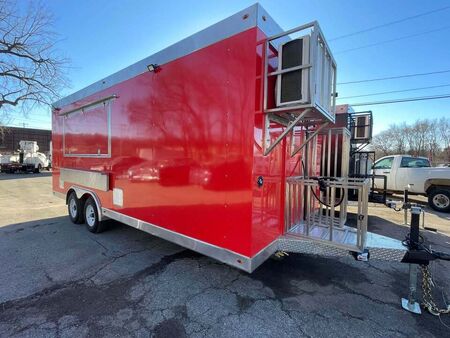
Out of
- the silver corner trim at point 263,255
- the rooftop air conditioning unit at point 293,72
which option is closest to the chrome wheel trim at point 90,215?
the silver corner trim at point 263,255

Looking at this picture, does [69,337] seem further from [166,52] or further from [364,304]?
[166,52]

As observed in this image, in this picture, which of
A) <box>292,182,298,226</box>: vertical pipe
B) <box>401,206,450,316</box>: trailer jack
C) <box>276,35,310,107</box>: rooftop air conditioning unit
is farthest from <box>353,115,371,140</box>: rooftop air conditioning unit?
<box>276,35,310,107</box>: rooftop air conditioning unit

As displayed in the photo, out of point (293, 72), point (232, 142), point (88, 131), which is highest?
point (293, 72)

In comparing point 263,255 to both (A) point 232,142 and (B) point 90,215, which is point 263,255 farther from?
(B) point 90,215

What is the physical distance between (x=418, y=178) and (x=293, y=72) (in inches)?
364

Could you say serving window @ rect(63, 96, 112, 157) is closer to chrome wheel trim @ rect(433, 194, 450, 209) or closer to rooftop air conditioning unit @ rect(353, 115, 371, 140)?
rooftop air conditioning unit @ rect(353, 115, 371, 140)

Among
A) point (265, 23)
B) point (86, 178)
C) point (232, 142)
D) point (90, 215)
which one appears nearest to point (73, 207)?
point (90, 215)

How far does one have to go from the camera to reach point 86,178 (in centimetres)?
509

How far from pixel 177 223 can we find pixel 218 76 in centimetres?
181

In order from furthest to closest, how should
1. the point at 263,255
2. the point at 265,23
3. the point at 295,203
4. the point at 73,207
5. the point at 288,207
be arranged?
the point at 73,207 < the point at 295,203 < the point at 288,207 < the point at 263,255 < the point at 265,23

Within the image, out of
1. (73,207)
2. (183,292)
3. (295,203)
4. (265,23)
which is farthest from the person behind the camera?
(73,207)

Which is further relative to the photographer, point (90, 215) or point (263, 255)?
point (90, 215)

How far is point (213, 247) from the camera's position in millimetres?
2867

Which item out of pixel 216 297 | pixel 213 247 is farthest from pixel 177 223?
pixel 216 297
